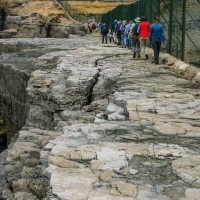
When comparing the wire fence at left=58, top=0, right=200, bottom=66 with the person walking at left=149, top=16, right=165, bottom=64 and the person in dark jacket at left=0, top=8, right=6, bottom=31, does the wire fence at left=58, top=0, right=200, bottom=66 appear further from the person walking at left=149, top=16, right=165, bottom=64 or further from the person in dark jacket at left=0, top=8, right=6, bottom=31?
the person in dark jacket at left=0, top=8, right=6, bottom=31

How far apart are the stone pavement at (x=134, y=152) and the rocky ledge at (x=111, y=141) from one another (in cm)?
1

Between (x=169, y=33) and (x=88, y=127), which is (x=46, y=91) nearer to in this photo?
(x=88, y=127)

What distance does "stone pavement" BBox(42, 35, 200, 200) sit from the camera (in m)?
4.47

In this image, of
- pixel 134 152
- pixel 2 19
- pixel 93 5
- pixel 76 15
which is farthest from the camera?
pixel 93 5

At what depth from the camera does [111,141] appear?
6.01m

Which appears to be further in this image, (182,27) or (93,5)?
(93,5)

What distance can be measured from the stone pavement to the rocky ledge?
0.01 meters

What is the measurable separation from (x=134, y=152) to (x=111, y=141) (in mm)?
595

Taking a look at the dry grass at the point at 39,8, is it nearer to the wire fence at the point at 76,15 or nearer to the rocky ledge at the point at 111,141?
the wire fence at the point at 76,15

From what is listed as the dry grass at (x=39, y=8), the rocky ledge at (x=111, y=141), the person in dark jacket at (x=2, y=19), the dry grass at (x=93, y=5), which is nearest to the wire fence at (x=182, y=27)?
the rocky ledge at (x=111, y=141)

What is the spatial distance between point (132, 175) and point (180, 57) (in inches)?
362

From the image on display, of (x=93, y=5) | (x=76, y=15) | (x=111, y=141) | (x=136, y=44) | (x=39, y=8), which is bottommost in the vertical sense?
(x=111, y=141)

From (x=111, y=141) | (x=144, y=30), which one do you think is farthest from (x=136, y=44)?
(x=111, y=141)

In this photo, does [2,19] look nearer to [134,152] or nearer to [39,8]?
[39,8]
